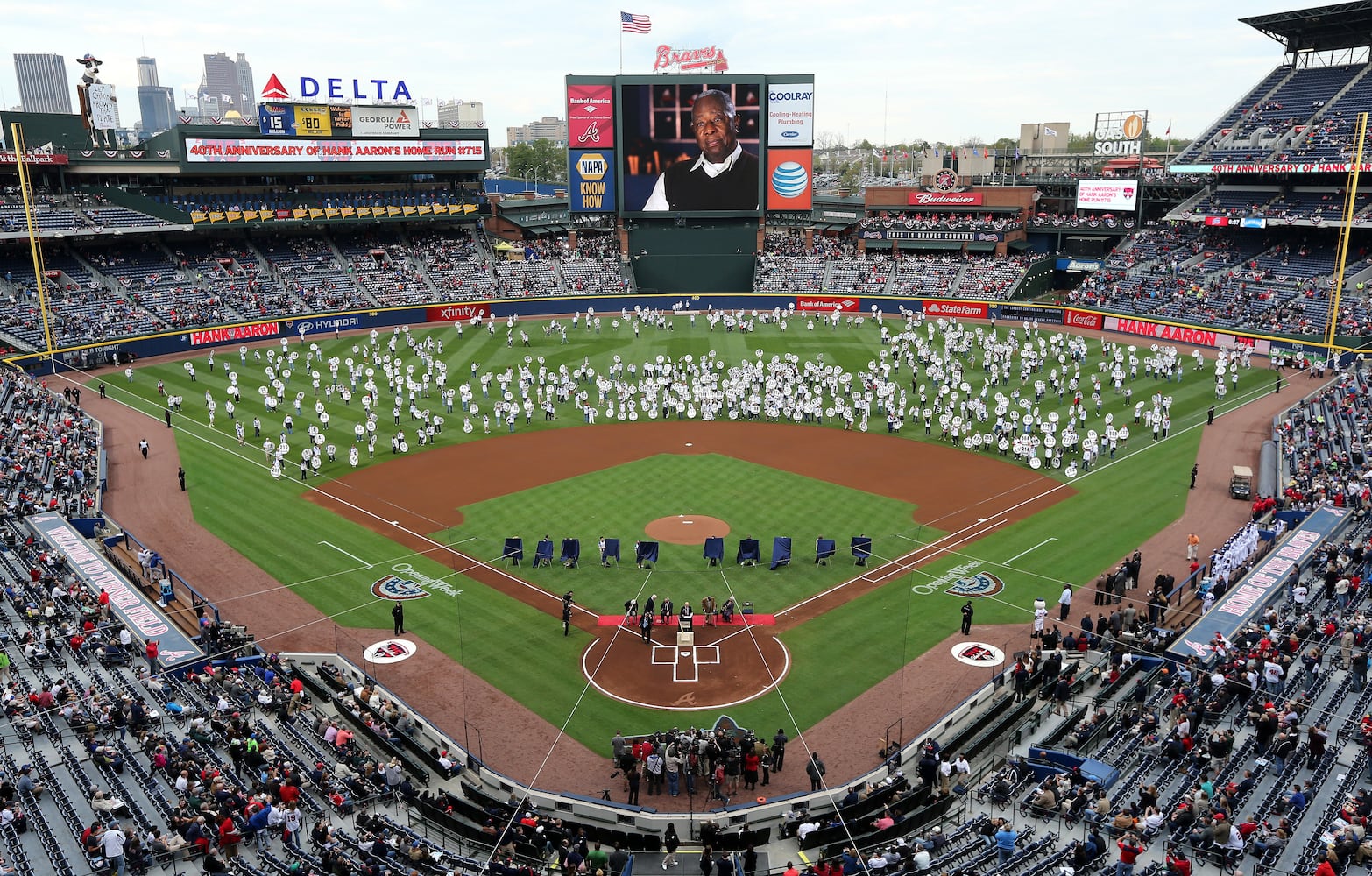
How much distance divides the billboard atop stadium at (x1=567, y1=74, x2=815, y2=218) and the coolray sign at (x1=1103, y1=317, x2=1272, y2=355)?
96.5ft

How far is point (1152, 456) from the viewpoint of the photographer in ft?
143

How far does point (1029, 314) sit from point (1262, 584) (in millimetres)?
55523

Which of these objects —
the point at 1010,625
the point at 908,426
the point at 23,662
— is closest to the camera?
the point at 23,662

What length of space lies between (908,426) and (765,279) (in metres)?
42.2

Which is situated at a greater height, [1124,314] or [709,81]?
[709,81]

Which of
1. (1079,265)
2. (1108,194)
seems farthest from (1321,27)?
(1079,265)

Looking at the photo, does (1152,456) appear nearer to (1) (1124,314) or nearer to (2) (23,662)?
(1) (1124,314)

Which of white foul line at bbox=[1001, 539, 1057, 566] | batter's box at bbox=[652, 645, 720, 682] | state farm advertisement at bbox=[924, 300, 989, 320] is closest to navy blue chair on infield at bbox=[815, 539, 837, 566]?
white foul line at bbox=[1001, 539, 1057, 566]

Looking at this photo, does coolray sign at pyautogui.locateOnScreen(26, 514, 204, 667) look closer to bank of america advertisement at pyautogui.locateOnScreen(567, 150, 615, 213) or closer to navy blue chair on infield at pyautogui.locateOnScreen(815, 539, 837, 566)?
navy blue chair on infield at pyautogui.locateOnScreen(815, 539, 837, 566)

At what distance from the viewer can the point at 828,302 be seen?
84.2 metres

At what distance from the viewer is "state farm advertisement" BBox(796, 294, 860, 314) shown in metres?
83.8

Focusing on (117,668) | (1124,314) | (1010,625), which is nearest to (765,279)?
(1124,314)

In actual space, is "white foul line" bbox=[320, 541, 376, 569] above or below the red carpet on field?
above

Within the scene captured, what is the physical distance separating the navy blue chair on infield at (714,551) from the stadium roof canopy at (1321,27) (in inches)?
2780
